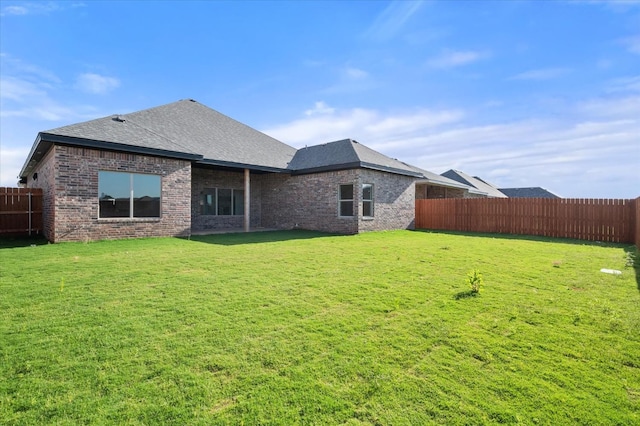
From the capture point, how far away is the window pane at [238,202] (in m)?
16.4

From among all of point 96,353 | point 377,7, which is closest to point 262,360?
point 96,353

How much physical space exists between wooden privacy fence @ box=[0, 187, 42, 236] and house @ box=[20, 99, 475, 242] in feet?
2.90

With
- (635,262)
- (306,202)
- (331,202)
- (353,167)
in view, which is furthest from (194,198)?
Result: (635,262)

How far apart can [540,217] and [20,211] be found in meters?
22.4

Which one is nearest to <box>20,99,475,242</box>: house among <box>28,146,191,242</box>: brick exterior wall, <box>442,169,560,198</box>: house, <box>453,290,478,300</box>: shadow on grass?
<box>28,146,191,242</box>: brick exterior wall

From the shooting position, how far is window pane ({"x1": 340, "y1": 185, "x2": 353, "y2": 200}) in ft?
45.5

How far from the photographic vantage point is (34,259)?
6871 millimetres

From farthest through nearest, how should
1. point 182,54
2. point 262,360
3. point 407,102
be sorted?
point 182,54
point 407,102
point 262,360

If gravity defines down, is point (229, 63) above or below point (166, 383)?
above

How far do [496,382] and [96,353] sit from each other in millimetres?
3553

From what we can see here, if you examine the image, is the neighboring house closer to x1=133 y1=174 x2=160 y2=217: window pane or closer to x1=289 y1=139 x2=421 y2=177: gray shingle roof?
x1=289 y1=139 x2=421 y2=177: gray shingle roof

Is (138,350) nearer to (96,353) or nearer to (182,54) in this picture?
(96,353)

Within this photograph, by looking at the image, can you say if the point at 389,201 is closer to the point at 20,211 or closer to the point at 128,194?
the point at 128,194

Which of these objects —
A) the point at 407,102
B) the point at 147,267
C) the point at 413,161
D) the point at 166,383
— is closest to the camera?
the point at 166,383
